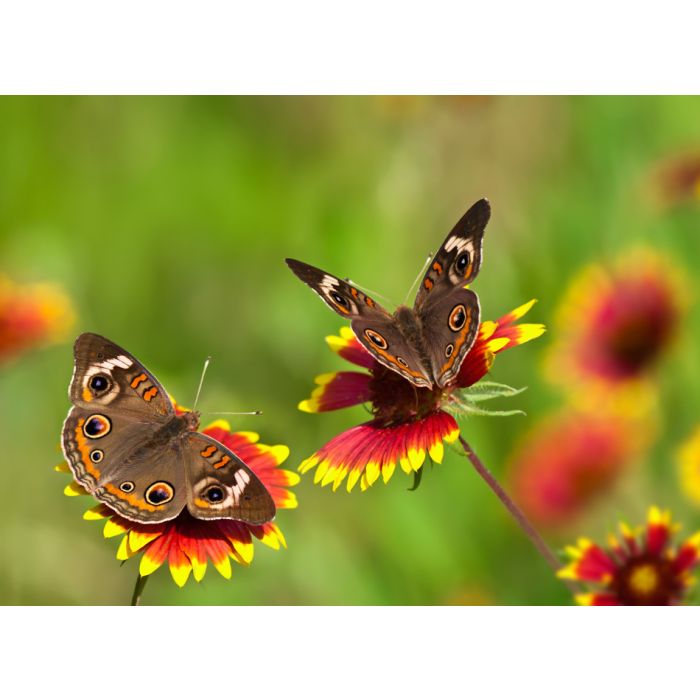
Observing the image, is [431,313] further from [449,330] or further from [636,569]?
[636,569]

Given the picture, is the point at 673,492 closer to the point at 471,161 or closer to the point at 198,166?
the point at 471,161

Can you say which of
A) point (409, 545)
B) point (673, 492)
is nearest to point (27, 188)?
point (409, 545)

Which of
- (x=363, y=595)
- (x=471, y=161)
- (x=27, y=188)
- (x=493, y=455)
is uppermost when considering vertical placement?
(x=471, y=161)

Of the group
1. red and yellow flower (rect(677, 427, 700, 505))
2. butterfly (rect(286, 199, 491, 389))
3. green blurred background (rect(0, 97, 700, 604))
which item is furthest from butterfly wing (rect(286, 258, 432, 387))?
red and yellow flower (rect(677, 427, 700, 505))

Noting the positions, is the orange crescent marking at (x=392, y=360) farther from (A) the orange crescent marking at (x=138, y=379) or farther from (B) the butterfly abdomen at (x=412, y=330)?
(A) the orange crescent marking at (x=138, y=379)
